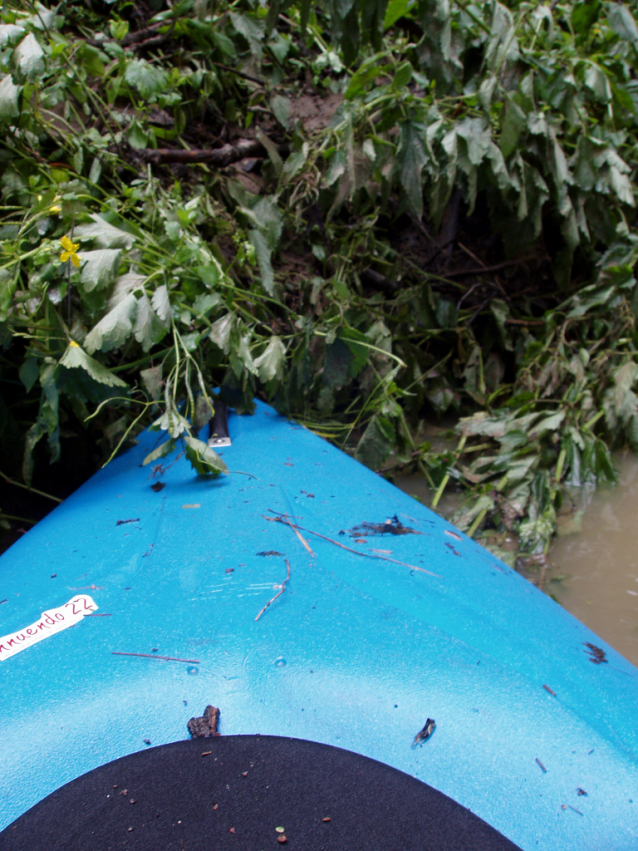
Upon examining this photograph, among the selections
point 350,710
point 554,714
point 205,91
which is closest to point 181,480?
point 350,710

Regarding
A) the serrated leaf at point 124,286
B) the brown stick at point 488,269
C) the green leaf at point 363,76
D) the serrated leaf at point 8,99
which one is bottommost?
the brown stick at point 488,269

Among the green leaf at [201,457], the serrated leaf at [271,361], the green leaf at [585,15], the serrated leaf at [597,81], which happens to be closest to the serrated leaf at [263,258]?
the serrated leaf at [271,361]

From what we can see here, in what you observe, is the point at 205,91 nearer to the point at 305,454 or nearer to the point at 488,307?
the point at 488,307

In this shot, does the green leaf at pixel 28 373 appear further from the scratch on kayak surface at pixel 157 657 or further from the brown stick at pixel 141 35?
the brown stick at pixel 141 35

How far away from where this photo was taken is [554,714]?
656 mm

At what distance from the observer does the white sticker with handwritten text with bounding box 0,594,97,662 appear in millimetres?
712

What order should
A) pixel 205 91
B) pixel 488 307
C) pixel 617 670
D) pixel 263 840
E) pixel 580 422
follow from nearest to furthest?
pixel 263 840 → pixel 617 670 → pixel 580 422 → pixel 205 91 → pixel 488 307

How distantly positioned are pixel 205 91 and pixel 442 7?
1.15 m

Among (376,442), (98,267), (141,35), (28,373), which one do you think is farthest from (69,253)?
(141,35)

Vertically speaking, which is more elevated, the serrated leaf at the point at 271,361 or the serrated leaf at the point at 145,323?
the serrated leaf at the point at 145,323

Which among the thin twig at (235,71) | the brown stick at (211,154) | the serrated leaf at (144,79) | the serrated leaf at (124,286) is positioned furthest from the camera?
the thin twig at (235,71)

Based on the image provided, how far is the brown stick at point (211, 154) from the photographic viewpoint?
2018 mm

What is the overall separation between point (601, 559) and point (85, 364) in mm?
1436

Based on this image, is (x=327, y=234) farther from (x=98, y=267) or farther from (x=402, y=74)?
(x=98, y=267)
